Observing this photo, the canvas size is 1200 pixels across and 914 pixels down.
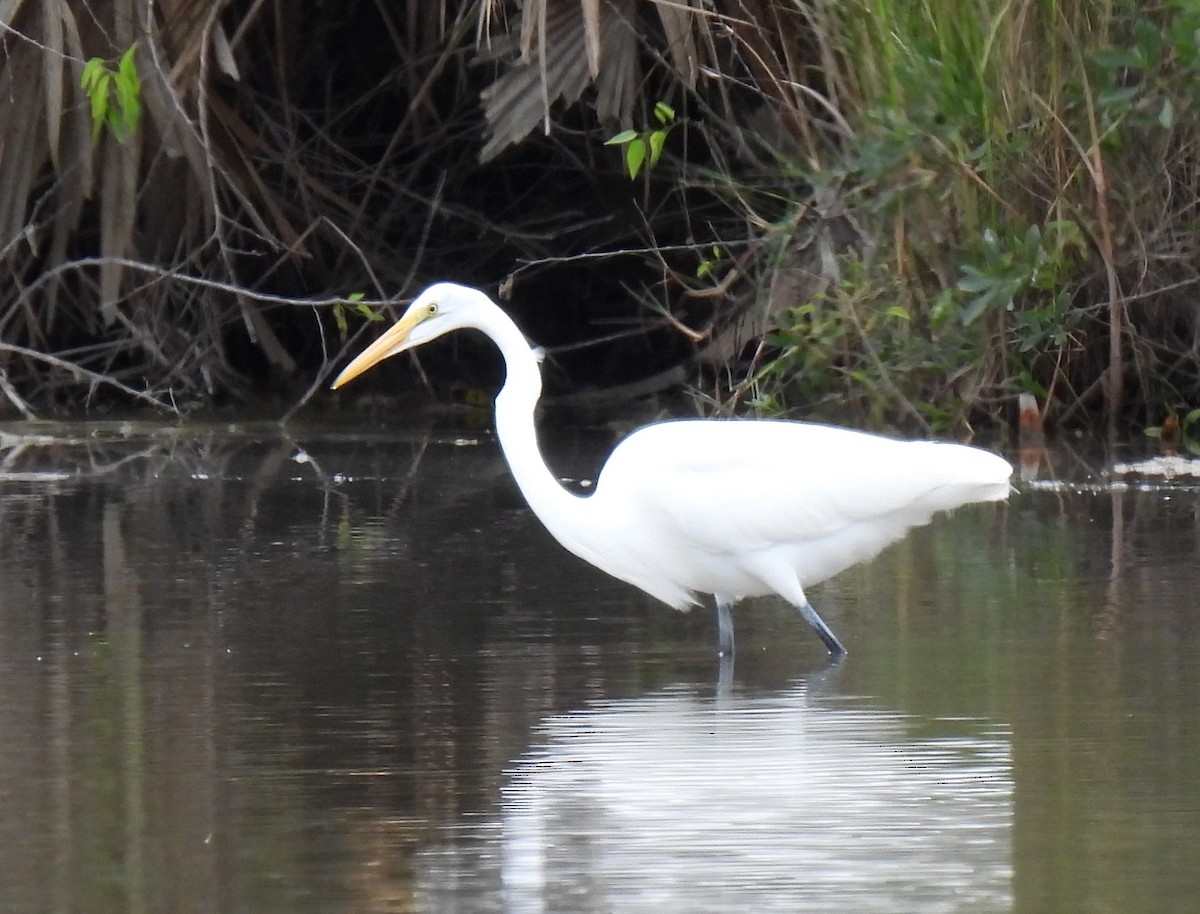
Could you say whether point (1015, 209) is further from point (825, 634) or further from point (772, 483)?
point (825, 634)

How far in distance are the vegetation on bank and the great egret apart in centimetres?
282

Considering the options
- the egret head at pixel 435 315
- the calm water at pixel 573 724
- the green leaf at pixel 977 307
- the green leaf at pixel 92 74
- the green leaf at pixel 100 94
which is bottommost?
the calm water at pixel 573 724

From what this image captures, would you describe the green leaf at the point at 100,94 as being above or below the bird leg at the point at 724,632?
above

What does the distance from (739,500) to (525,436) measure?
0.62m

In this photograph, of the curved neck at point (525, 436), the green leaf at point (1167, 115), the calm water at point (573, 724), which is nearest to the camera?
the calm water at point (573, 724)

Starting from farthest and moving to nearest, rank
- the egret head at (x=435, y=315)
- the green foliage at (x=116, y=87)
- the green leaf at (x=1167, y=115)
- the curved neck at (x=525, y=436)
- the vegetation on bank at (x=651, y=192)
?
the green foliage at (x=116, y=87) < the vegetation on bank at (x=651, y=192) < the green leaf at (x=1167, y=115) < the egret head at (x=435, y=315) < the curved neck at (x=525, y=436)

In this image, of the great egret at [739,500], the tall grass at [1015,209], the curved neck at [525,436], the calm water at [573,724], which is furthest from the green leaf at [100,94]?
the great egret at [739,500]

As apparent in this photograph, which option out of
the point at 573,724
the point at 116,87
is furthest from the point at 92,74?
the point at 573,724

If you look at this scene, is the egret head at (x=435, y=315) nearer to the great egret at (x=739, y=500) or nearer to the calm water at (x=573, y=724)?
the great egret at (x=739, y=500)

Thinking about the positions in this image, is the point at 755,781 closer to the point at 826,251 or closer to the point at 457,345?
the point at 826,251

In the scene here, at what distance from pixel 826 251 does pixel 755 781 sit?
5876 millimetres

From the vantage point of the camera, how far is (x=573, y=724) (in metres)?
4.54

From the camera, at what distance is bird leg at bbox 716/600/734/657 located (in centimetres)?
544

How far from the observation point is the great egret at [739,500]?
5555mm
